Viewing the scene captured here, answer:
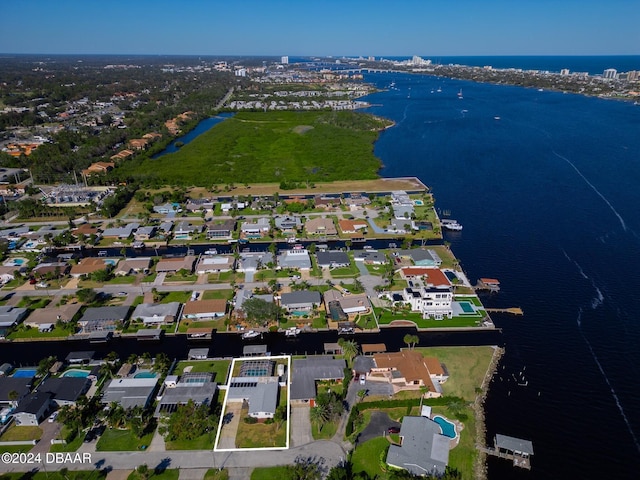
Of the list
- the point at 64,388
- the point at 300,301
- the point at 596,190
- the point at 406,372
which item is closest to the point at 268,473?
the point at 406,372

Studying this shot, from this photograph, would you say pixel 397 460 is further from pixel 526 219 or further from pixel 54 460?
pixel 526 219

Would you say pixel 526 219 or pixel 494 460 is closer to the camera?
pixel 494 460

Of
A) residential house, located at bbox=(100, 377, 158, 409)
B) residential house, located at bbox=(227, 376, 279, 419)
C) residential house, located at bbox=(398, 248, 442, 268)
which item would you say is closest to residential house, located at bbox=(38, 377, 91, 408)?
residential house, located at bbox=(100, 377, 158, 409)

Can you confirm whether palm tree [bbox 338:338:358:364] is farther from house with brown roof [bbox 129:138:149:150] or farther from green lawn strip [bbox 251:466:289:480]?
house with brown roof [bbox 129:138:149:150]

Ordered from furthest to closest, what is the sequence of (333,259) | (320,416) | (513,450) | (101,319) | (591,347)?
1. (333,259)
2. (101,319)
3. (591,347)
4. (320,416)
5. (513,450)

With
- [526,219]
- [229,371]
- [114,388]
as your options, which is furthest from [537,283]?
[114,388]

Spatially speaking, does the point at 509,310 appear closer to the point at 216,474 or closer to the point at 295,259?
the point at 295,259

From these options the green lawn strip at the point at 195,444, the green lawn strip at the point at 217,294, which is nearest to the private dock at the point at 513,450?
the green lawn strip at the point at 195,444
